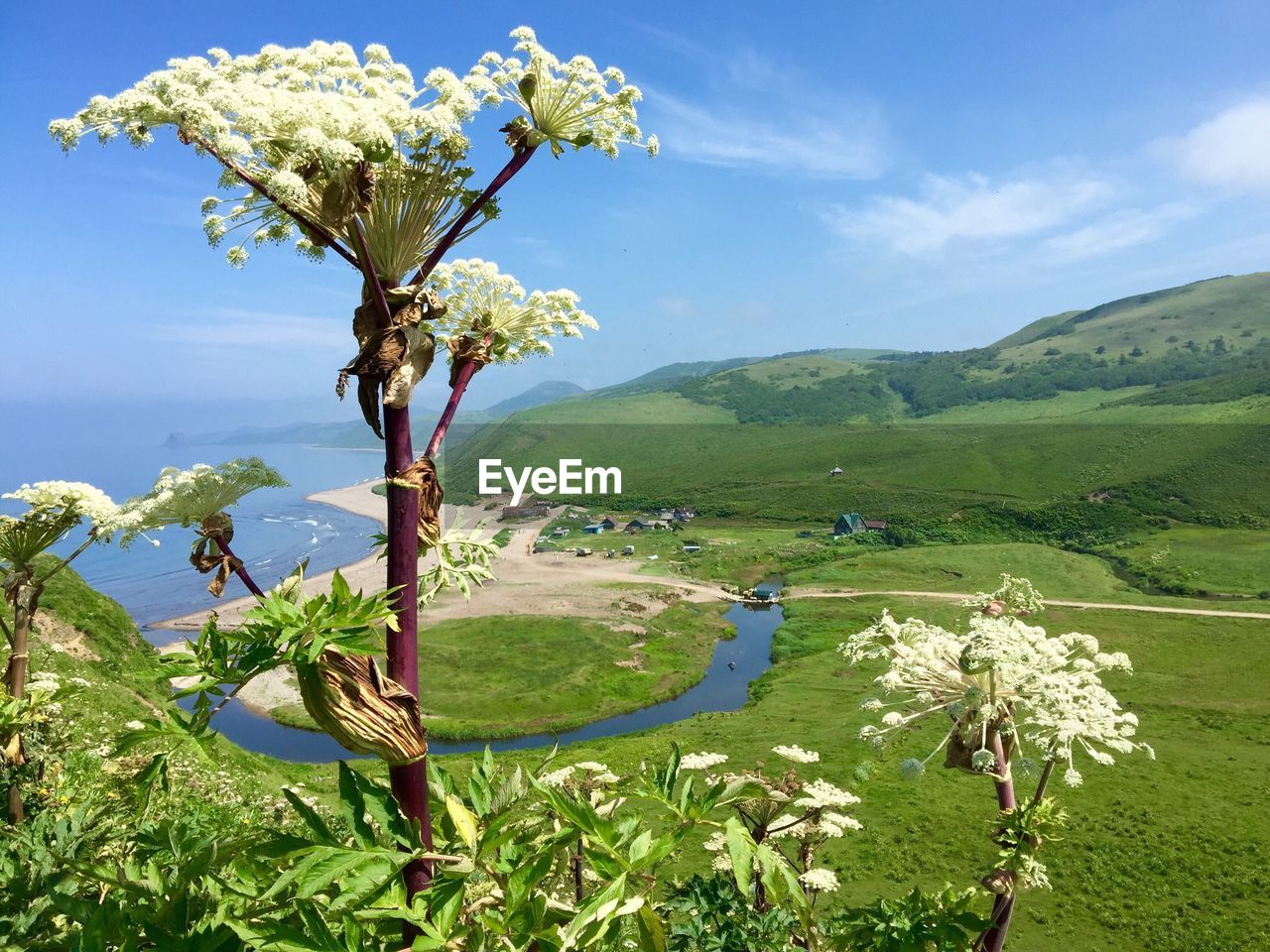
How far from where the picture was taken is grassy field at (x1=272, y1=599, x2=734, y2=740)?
44375 millimetres

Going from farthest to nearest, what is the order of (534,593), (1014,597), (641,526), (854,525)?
1. (641,526)
2. (854,525)
3. (534,593)
4. (1014,597)

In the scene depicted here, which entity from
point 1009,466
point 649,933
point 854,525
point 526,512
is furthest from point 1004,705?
point 1009,466

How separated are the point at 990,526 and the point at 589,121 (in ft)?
371

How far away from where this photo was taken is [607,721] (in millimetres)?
44750

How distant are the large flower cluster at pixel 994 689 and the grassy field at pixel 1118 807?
14.9 feet

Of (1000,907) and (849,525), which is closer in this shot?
Answer: (1000,907)

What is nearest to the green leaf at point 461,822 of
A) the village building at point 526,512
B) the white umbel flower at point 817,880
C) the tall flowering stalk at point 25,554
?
the tall flowering stalk at point 25,554

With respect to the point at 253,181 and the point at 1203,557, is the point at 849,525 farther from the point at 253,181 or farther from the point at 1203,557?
the point at 253,181

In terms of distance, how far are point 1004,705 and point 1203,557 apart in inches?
3679

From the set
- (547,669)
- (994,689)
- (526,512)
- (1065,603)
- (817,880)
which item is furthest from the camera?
(526,512)

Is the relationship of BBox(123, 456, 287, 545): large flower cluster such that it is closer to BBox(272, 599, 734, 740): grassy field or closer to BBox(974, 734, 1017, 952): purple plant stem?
BBox(974, 734, 1017, 952): purple plant stem

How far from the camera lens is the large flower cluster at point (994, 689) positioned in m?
3.65

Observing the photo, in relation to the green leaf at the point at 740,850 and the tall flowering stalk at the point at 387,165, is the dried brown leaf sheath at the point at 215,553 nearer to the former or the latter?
the tall flowering stalk at the point at 387,165

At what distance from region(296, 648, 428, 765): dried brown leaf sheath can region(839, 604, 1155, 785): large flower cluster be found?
265 cm
